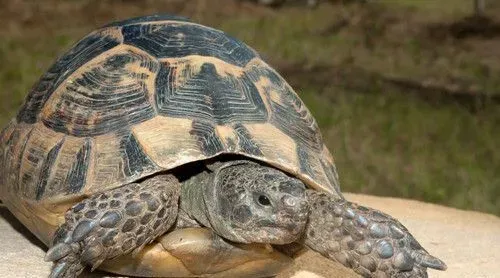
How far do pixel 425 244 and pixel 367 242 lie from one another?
57.8 inches

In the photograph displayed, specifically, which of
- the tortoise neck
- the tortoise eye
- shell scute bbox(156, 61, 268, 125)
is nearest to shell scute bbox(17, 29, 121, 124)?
shell scute bbox(156, 61, 268, 125)

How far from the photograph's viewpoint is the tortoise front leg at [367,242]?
128 inches

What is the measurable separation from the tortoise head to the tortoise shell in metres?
0.11

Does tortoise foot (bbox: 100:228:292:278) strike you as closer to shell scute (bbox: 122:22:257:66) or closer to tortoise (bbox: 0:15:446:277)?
tortoise (bbox: 0:15:446:277)

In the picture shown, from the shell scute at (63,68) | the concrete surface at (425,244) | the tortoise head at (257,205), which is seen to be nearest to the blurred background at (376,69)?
the concrete surface at (425,244)

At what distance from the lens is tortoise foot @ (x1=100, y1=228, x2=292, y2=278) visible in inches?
129

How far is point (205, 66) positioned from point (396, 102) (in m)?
6.09

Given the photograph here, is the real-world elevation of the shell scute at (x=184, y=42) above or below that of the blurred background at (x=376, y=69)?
above

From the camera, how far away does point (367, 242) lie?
10.7 feet

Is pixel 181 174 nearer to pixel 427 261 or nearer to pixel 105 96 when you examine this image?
pixel 105 96

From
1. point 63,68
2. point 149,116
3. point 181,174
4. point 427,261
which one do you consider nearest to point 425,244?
point 427,261

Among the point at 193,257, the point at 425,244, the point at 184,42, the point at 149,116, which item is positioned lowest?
the point at 425,244

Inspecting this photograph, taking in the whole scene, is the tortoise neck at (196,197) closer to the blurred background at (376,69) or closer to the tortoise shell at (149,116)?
the tortoise shell at (149,116)

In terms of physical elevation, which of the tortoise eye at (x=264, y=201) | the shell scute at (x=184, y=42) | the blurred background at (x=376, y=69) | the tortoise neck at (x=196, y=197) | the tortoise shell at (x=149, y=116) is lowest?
the blurred background at (x=376, y=69)
